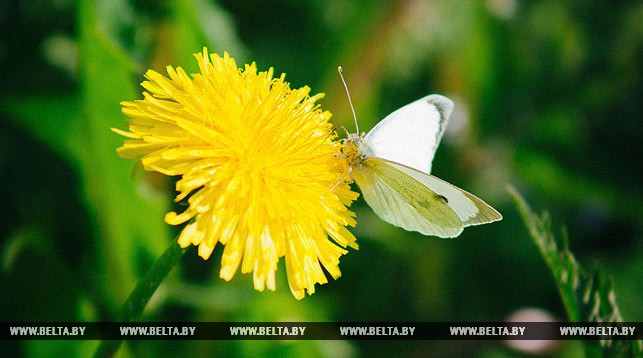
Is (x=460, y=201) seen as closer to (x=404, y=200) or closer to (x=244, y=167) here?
(x=404, y=200)

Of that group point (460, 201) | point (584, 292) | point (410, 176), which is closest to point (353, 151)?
point (410, 176)

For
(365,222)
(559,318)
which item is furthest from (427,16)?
(559,318)

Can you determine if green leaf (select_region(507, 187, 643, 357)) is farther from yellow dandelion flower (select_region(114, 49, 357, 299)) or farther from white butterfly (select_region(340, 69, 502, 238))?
yellow dandelion flower (select_region(114, 49, 357, 299))

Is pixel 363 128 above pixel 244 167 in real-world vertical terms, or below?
→ above

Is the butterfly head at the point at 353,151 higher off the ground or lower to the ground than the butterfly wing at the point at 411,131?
lower

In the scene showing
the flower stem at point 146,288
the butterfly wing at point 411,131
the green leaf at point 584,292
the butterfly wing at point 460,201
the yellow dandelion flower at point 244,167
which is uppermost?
the butterfly wing at point 411,131

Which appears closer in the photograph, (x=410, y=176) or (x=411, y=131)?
(x=410, y=176)

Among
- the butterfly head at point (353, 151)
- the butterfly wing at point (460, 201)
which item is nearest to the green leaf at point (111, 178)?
the butterfly head at point (353, 151)

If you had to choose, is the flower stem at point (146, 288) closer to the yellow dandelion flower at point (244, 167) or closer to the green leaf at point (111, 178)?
the yellow dandelion flower at point (244, 167)

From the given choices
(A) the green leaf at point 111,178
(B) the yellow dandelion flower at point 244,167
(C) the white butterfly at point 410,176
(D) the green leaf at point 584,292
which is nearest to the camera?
(B) the yellow dandelion flower at point 244,167
